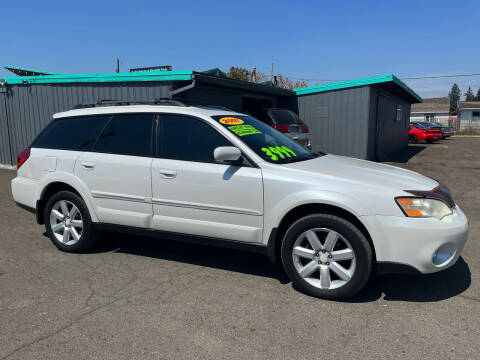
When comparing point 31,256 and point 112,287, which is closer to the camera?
point 112,287

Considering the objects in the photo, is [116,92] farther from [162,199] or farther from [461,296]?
[461,296]

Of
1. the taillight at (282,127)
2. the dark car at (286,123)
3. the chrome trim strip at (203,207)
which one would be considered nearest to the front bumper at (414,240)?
the chrome trim strip at (203,207)

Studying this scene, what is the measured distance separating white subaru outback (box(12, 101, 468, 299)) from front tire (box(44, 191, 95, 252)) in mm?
13

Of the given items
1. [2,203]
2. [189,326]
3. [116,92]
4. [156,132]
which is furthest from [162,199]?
[116,92]

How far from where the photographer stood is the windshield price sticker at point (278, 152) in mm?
3861

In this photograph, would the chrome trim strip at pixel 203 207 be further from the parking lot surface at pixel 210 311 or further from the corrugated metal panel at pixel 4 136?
the corrugated metal panel at pixel 4 136

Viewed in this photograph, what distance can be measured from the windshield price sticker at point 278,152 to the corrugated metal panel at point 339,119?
1039 cm

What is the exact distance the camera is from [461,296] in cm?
353

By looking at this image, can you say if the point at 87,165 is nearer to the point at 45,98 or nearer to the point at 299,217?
the point at 299,217

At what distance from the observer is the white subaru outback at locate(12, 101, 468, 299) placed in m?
3.26

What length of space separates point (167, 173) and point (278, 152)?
1156mm

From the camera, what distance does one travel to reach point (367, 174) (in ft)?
11.9

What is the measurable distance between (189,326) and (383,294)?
71.0 inches

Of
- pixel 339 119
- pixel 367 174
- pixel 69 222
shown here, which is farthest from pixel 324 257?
pixel 339 119
